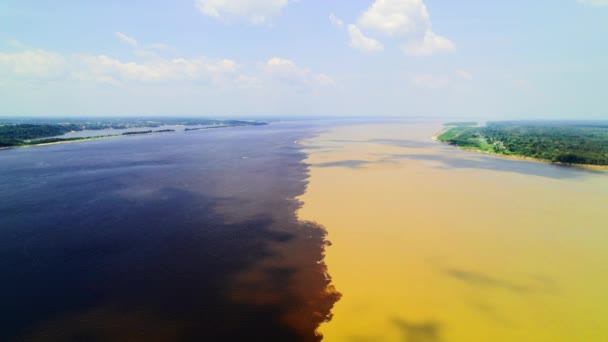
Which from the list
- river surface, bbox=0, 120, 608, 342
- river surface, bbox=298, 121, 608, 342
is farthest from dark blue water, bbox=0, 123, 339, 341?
river surface, bbox=298, 121, 608, 342

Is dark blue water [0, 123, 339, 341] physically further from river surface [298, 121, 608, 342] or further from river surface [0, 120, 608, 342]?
river surface [298, 121, 608, 342]

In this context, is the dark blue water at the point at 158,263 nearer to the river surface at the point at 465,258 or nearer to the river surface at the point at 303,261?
the river surface at the point at 303,261

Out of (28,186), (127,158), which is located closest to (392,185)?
(28,186)

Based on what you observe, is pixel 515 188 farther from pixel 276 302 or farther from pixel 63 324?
pixel 63 324

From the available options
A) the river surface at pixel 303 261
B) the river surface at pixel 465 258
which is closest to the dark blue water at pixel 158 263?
the river surface at pixel 303 261

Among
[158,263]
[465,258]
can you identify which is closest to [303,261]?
[158,263]

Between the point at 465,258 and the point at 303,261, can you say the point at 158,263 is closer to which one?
the point at 303,261
